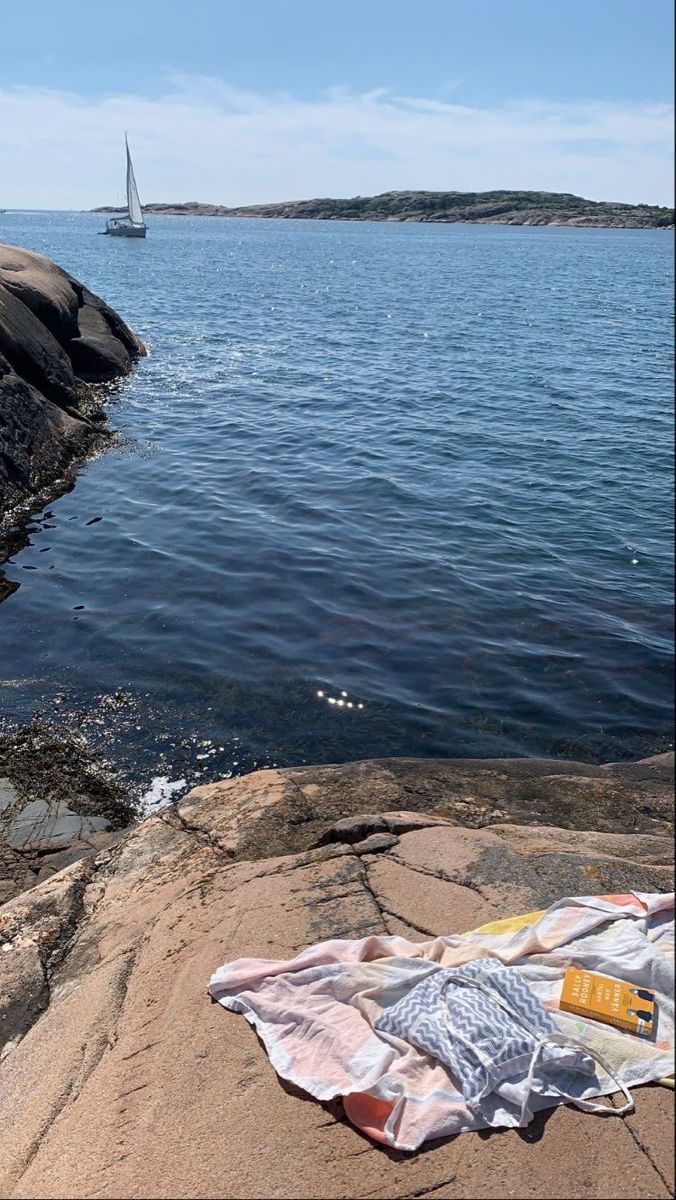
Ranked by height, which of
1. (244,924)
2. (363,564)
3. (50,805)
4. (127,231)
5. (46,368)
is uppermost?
(127,231)

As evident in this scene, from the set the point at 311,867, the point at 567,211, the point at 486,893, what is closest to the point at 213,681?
the point at 311,867

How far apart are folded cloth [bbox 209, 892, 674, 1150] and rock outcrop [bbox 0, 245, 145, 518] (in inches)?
408

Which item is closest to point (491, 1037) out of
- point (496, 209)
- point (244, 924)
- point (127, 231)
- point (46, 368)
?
point (244, 924)

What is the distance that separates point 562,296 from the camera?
43.7 metres

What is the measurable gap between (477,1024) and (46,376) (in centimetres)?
1567

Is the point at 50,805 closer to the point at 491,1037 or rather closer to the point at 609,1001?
the point at 491,1037

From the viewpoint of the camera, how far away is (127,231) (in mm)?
101688

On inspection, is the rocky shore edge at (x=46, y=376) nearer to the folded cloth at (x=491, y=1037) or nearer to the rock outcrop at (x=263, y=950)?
the rock outcrop at (x=263, y=950)

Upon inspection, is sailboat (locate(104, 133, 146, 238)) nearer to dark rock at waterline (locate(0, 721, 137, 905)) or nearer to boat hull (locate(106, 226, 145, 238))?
boat hull (locate(106, 226, 145, 238))

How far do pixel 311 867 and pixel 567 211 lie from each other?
173 m

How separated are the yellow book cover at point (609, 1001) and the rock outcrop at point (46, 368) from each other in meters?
11.2

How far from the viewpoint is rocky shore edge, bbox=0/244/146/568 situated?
13.9 meters

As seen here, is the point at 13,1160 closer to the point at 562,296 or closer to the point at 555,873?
the point at 555,873

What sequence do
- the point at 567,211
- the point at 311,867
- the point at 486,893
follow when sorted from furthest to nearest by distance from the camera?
1. the point at 567,211
2. the point at 311,867
3. the point at 486,893
